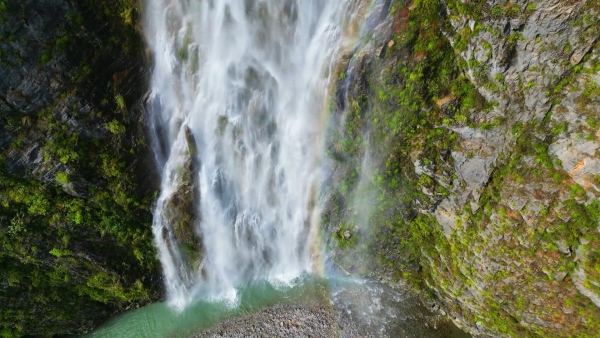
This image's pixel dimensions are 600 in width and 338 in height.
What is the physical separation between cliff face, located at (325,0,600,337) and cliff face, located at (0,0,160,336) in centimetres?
685

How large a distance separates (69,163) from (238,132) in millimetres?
5259

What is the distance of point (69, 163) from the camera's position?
11.2 metres

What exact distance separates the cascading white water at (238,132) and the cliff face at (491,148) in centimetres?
142

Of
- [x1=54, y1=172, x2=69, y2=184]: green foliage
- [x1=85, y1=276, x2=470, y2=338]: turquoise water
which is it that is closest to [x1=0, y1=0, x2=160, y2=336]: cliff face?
[x1=54, y1=172, x2=69, y2=184]: green foliage

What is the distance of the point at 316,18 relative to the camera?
1031 centimetres

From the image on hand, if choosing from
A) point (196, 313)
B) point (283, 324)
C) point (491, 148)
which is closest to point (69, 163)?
point (196, 313)

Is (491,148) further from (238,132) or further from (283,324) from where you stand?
(283,324)

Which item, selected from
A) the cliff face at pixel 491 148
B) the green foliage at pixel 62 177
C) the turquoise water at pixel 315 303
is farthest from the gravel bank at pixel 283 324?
the green foliage at pixel 62 177

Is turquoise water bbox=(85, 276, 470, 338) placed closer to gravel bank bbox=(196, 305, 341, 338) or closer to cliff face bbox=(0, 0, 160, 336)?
gravel bank bbox=(196, 305, 341, 338)

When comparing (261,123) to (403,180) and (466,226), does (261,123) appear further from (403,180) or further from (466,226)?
(466,226)

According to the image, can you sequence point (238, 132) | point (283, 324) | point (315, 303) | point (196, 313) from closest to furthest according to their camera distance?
point (238, 132) < point (283, 324) < point (315, 303) < point (196, 313)

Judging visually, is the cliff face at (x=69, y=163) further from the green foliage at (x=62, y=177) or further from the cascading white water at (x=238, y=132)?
the cascading white water at (x=238, y=132)

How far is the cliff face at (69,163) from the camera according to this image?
10133 millimetres

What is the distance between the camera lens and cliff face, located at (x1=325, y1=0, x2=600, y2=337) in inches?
315
